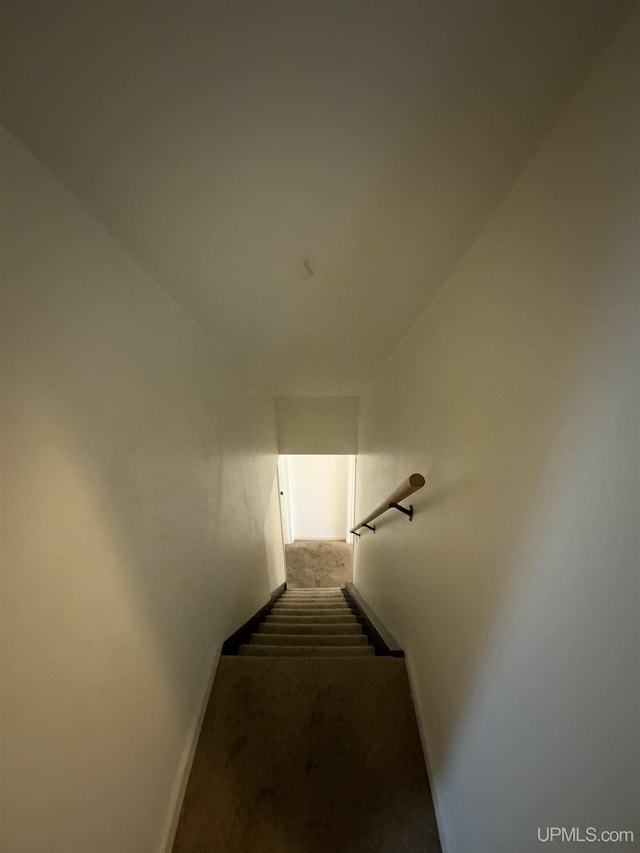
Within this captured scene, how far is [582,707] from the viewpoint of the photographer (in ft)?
1.95

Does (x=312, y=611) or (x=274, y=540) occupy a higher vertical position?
(x=274, y=540)

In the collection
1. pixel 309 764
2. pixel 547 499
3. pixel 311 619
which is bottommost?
pixel 311 619

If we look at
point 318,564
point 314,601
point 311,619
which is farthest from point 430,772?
point 318,564

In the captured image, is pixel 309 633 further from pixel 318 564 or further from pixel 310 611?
pixel 318 564

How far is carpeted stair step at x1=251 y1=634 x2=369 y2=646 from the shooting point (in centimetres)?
226

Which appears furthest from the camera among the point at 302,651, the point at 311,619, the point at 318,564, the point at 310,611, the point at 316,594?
the point at 318,564

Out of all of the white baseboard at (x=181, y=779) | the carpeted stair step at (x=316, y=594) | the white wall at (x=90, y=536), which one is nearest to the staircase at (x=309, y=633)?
the carpeted stair step at (x=316, y=594)

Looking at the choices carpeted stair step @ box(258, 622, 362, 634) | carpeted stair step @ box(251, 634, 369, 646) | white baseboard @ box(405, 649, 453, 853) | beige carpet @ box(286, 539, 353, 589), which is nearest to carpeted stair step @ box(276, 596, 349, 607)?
carpeted stair step @ box(258, 622, 362, 634)

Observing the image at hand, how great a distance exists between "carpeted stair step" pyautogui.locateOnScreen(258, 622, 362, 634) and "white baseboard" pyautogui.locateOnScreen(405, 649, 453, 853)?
38.3 inches

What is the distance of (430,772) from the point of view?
4.38 ft

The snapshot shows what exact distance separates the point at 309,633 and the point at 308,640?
0.28 meters

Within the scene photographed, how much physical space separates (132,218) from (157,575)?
3.50ft

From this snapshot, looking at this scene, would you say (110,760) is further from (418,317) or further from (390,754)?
(418,317)

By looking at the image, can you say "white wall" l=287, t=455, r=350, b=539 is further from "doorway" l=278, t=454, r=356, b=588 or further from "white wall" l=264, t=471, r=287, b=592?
"white wall" l=264, t=471, r=287, b=592
